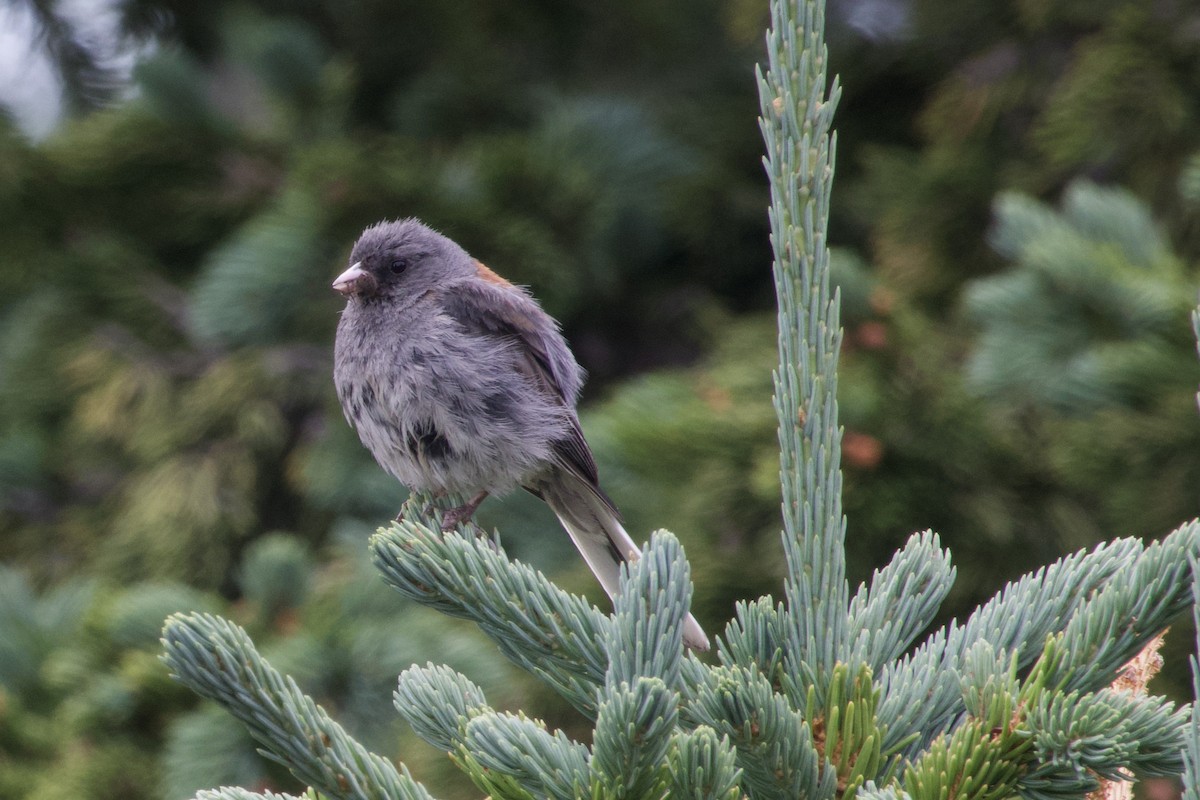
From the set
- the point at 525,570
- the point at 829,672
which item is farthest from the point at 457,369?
the point at 829,672

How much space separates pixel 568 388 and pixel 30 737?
1.75m

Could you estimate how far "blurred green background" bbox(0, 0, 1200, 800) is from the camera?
2941 mm

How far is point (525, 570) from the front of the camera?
3.83ft

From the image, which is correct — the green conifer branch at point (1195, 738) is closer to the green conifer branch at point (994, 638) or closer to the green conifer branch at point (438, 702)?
the green conifer branch at point (994, 638)

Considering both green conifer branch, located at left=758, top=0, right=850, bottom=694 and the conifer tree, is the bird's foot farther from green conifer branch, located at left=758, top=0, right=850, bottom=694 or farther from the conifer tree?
green conifer branch, located at left=758, top=0, right=850, bottom=694

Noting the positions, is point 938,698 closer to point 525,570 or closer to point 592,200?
point 525,570

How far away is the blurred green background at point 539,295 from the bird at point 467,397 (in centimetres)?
49

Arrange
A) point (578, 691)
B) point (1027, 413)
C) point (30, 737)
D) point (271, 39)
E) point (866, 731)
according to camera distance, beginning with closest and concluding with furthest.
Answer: point (866, 731)
point (578, 691)
point (30, 737)
point (1027, 413)
point (271, 39)

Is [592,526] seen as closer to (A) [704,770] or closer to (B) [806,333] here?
(B) [806,333]

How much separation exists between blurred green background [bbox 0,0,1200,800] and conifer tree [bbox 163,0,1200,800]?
5.42 feet

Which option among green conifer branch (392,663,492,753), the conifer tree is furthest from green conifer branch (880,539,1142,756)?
green conifer branch (392,663,492,753)

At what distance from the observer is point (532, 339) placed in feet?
8.93

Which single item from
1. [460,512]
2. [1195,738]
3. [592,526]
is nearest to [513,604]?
[1195,738]

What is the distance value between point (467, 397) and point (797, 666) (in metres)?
1.48
